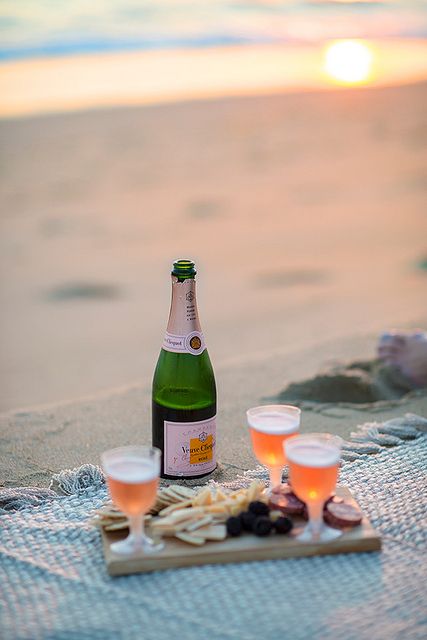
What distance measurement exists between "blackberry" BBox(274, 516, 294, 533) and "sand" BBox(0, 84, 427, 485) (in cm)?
65

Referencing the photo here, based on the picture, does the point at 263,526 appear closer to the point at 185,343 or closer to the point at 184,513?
the point at 184,513

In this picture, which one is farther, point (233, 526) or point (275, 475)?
point (275, 475)

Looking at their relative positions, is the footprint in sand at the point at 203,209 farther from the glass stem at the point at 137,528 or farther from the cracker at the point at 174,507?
the glass stem at the point at 137,528

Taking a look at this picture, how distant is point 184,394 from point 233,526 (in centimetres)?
60

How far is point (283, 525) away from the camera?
1.99m

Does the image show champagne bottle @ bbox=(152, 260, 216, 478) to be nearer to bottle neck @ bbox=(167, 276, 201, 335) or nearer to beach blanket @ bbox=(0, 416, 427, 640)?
bottle neck @ bbox=(167, 276, 201, 335)

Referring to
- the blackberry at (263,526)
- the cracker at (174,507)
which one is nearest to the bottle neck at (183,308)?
the cracker at (174,507)

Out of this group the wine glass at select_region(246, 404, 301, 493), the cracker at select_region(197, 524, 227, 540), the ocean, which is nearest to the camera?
the cracker at select_region(197, 524, 227, 540)

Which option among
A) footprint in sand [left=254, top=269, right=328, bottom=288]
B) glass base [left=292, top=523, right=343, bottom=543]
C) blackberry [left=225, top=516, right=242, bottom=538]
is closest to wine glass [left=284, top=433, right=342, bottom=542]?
glass base [left=292, top=523, right=343, bottom=543]

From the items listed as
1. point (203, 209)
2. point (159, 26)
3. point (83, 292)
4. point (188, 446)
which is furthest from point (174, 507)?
point (159, 26)

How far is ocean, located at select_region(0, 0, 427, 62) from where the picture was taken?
6.98 m

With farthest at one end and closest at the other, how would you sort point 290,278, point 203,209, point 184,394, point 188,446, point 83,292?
point 203,209, point 290,278, point 83,292, point 184,394, point 188,446

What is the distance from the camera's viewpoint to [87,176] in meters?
7.90

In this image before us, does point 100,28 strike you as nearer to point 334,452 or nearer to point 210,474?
point 210,474
